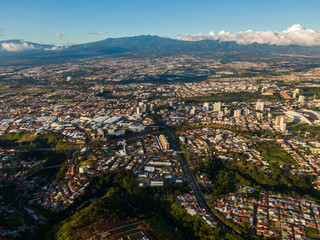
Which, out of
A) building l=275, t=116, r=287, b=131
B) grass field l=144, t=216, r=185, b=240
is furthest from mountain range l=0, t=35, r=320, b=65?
grass field l=144, t=216, r=185, b=240

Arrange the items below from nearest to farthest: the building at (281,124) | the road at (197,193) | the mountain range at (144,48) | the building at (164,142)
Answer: the road at (197,193) → the building at (164,142) → the building at (281,124) → the mountain range at (144,48)

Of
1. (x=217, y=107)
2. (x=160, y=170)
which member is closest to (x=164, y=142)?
(x=160, y=170)

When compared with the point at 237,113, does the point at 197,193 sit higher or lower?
lower

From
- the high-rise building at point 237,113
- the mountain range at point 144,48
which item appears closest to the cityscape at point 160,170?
the high-rise building at point 237,113

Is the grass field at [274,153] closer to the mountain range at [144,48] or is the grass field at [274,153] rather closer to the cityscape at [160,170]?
the cityscape at [160,170]

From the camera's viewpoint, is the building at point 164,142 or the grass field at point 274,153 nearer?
the grass field at point 274,153

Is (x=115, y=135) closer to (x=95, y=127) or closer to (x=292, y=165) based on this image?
(x=95, y=127)

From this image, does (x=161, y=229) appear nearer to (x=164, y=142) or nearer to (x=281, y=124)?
(x=164, y=142)

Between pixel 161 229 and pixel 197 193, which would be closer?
pixel 161 229

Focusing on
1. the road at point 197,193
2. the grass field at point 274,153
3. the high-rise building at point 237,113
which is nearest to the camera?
the road at point 197,193

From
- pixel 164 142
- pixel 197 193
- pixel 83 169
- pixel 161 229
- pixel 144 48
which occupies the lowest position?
pixel 197 193

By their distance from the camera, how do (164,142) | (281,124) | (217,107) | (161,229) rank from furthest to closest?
(217,107) → (281,124) → (164,142) → (161,229)

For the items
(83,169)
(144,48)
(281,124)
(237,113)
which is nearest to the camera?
(83,169)
